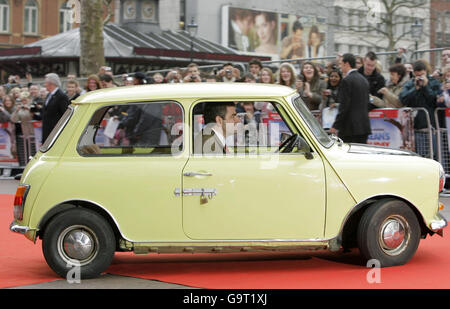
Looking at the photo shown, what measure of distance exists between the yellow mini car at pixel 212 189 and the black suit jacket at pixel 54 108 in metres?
6.74

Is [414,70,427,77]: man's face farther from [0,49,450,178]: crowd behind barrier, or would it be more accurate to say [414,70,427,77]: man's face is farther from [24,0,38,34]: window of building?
[24,0,38,34]: window of building

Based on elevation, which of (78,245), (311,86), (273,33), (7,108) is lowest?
(78,245)

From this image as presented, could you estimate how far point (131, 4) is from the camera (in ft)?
166

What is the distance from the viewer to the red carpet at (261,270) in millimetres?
7176

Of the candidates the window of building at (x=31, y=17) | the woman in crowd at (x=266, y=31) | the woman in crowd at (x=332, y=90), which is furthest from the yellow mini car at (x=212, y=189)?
the woman in crowd at (x=266, y=31)

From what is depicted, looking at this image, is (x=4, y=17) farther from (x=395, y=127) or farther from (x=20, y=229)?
(x=20, y=229)

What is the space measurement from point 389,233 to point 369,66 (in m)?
6.19

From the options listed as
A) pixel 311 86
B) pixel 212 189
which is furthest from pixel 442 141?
pixel 212 189

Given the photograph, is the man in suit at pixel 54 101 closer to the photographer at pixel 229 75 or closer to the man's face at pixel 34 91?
the photographer at pixel 229 75

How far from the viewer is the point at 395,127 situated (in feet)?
44.0

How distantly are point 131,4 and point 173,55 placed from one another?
3835 millimetres

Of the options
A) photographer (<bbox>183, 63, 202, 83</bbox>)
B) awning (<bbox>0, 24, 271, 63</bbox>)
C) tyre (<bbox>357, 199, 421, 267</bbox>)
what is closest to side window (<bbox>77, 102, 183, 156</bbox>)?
tyre (<bbox>357, 199, 421, 267</bbox>)

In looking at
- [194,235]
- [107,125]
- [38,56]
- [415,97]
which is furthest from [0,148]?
[38,56]
